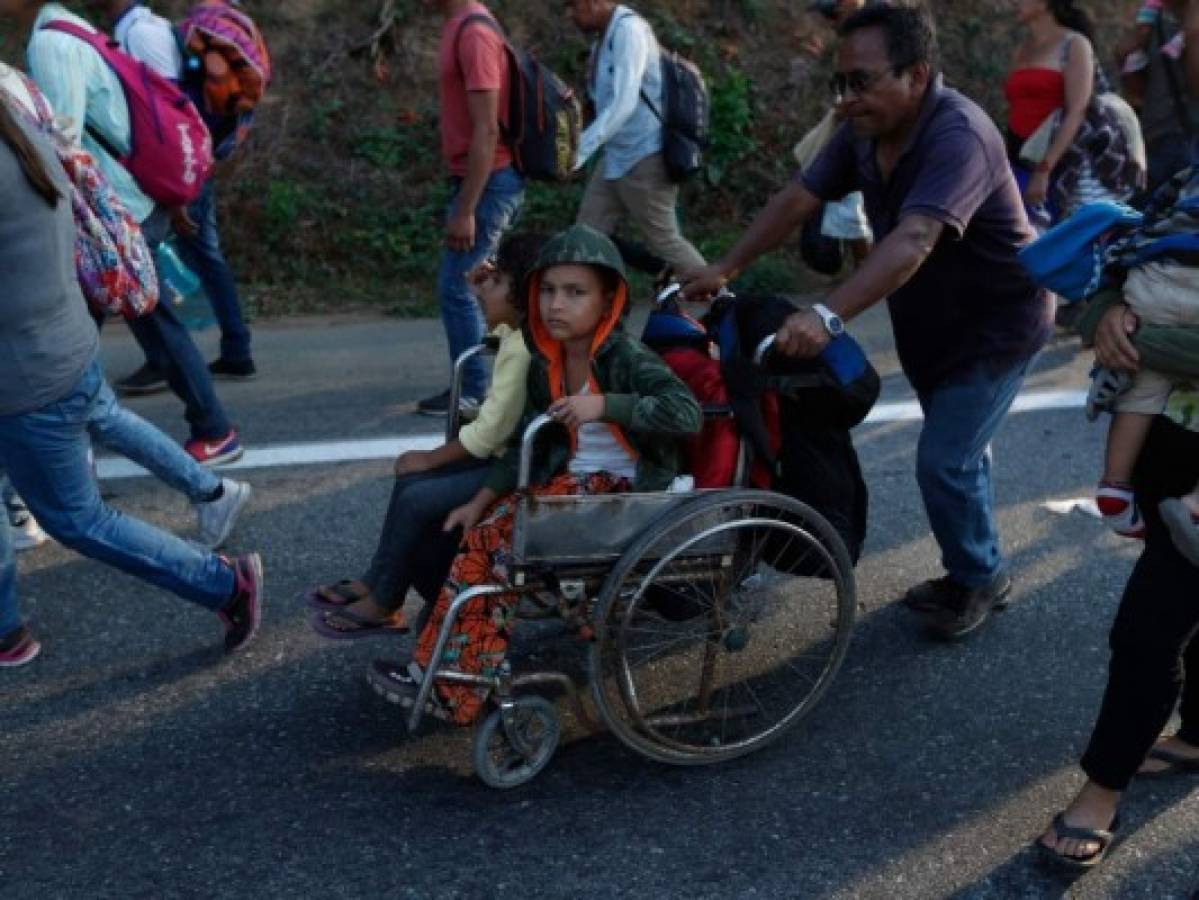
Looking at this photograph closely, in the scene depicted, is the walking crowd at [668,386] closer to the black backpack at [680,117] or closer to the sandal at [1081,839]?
the sandal at [1081,839]

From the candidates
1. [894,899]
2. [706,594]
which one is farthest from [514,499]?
[894,899]

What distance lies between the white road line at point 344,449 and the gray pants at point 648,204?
1181 millimetres

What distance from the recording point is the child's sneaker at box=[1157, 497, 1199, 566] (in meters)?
2.51

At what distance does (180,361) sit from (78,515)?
167 centimetres

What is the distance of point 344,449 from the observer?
539 cm

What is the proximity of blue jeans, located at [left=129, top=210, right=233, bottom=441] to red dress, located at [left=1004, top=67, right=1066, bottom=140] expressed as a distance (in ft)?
12.9

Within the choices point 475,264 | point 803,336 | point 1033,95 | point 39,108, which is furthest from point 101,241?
point 1033,95

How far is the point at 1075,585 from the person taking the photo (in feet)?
13.4

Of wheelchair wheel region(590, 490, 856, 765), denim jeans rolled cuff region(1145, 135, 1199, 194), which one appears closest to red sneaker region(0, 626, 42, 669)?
wheelchair wheel region(590, 490, 856, 765)

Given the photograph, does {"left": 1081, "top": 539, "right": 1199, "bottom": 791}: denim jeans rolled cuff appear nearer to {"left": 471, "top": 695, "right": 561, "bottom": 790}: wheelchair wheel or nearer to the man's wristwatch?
the man's wristwatch

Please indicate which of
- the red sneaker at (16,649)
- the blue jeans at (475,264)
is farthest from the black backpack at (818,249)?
the red sneaker at (16,649)

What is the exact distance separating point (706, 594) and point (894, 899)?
81 cm

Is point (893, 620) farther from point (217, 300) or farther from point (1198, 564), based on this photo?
point (217, 300)

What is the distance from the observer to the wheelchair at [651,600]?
289 centimetres
